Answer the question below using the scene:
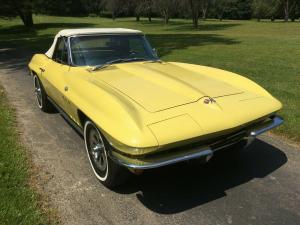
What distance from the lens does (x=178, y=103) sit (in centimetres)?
379

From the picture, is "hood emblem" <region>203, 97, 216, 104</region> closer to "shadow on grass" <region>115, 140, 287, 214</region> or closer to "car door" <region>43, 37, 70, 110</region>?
"shadow on grass" <region>115, 140, 287, 214</region>

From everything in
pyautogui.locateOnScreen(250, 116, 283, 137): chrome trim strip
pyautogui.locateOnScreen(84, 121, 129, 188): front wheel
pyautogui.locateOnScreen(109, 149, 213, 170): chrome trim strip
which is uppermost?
pyautogui.locateOnScreen(109, 149, 213, 170): chrome trim strip

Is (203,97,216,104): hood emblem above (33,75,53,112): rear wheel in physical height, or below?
above

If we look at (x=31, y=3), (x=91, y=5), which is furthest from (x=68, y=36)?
(x=91, y=5)

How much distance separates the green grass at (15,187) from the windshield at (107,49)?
1480 mm

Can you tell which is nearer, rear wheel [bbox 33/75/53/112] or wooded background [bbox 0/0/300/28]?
rear wheel [bbox 33/75/53/112]

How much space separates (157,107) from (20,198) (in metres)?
1.69

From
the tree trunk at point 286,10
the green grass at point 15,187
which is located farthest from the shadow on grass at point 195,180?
the tree trunk at point 286,10

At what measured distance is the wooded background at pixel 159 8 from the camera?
1404 inches

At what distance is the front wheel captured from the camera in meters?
3.77

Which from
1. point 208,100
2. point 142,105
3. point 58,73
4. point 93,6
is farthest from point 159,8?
point 142,105

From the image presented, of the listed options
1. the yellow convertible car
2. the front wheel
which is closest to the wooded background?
the yellow convertible car

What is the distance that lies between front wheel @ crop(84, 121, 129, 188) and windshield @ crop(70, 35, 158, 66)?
1.28m

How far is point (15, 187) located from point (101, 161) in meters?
0.97
